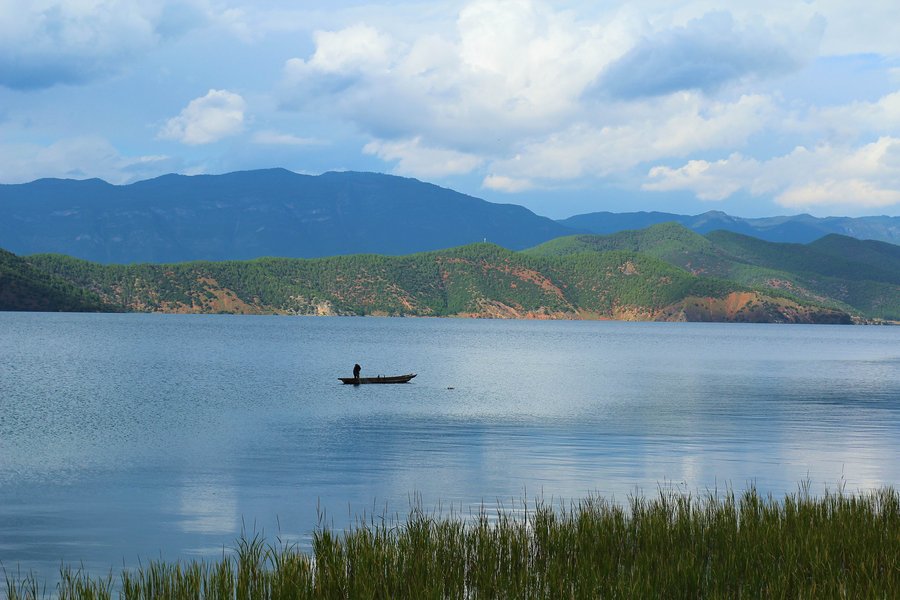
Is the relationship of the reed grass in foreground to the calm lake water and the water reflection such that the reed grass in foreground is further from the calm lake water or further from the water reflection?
the calm lake water

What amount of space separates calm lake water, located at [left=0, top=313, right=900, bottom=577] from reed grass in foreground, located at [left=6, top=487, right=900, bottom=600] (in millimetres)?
6425

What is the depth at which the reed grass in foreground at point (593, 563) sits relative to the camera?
49.9 ft

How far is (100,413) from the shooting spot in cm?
5447

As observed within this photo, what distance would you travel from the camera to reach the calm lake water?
27.0 m

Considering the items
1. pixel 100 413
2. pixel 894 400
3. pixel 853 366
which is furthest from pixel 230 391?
pixel 853 366

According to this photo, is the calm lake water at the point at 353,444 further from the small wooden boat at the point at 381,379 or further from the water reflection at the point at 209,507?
the small wooden boat at the point at 381,379

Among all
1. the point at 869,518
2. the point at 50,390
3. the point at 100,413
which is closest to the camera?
the point at 869,518

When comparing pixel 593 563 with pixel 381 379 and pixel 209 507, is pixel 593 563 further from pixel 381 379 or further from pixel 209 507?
pixel 381 379

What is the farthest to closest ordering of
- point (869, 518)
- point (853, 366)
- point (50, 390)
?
point (853, 366) < point (50, 390) < point (869, 518)

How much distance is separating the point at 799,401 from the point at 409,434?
33.1 meters

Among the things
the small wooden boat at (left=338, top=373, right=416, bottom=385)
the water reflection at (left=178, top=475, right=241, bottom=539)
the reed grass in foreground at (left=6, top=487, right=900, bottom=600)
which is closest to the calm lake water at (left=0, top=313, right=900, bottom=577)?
the water reflection at (left=178, top=475, right=241, bottom=539)

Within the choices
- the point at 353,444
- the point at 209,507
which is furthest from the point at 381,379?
the point at 209,507

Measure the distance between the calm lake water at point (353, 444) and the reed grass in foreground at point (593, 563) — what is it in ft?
21.1

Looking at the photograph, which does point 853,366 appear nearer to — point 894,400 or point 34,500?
point 894,400
